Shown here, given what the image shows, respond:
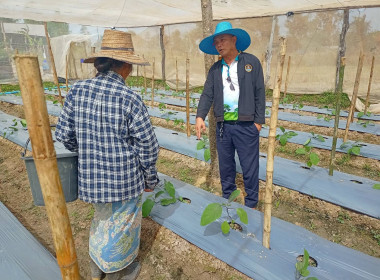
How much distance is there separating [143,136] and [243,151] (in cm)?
126

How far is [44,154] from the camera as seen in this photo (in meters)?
0.94

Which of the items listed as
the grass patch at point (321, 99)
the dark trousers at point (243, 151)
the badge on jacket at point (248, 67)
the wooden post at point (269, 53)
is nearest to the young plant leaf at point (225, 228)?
the dark trousers at point (243, 151)

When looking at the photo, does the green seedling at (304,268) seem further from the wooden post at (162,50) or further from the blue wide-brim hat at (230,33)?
the wooden post at (162,50)

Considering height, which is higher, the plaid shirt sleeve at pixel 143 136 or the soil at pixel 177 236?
the plaid shirt sleeve at pixel 143 136

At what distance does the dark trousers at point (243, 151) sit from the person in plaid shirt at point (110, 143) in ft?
3.52

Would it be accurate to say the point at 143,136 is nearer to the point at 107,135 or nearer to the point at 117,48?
the point at 107,135

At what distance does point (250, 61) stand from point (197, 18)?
24.9ft

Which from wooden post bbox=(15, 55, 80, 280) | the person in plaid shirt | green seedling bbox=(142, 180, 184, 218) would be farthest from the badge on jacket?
wooden post bbox=(15, 55, 80, 280)

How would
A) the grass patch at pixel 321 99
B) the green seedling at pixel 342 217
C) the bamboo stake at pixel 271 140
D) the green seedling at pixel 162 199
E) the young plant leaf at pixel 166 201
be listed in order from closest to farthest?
1. the bamboo stake at pixel 271 140
2. the green seedling at pixel 162 199
3. the young plant leaf at pixel 166 201
4. the green seedling at pixel 342 217
5. the grass patch at pixel 321 99

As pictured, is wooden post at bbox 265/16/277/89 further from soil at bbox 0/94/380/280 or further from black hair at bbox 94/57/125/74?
black hair at bbox 94/57/125/74

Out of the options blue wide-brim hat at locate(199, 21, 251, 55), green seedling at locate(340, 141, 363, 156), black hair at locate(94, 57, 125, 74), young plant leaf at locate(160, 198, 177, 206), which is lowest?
green seedling at locate(340, 141, 363, 156)

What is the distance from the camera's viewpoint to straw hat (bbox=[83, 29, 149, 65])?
1517 millimetres

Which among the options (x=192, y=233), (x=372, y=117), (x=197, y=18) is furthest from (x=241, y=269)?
(x=197, y=18)

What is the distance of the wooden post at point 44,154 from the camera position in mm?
858
